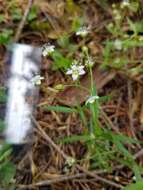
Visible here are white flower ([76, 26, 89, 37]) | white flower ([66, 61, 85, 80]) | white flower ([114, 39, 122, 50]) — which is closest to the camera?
white flower ([66, 61, 85, 80])

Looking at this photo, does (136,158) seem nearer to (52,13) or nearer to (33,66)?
(33,66)

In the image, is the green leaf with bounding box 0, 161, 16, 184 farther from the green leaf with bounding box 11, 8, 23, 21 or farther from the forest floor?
the green leaf with bounding box 11, 8, 23, 21

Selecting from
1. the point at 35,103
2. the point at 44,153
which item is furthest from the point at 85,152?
the point at 35,103

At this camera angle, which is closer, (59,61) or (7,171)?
(7,171)

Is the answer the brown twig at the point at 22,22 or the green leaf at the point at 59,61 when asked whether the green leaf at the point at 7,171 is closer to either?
the green leaf at the point at 59,61

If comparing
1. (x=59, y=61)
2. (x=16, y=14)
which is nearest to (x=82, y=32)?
(x=59, y=61)

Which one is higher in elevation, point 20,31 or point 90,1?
point 90,1

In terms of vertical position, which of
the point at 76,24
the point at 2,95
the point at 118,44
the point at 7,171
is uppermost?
the point at 76,24

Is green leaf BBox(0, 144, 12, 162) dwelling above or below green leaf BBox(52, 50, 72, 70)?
below

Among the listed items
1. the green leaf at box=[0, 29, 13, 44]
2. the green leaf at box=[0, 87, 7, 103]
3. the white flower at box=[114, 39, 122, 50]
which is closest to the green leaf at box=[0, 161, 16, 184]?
the green leaf at box=[0, 87, 7, 103]

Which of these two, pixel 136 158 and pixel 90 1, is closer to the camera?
Answer: pixel 136 158

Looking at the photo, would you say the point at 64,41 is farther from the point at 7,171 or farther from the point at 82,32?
the point at 7,171
